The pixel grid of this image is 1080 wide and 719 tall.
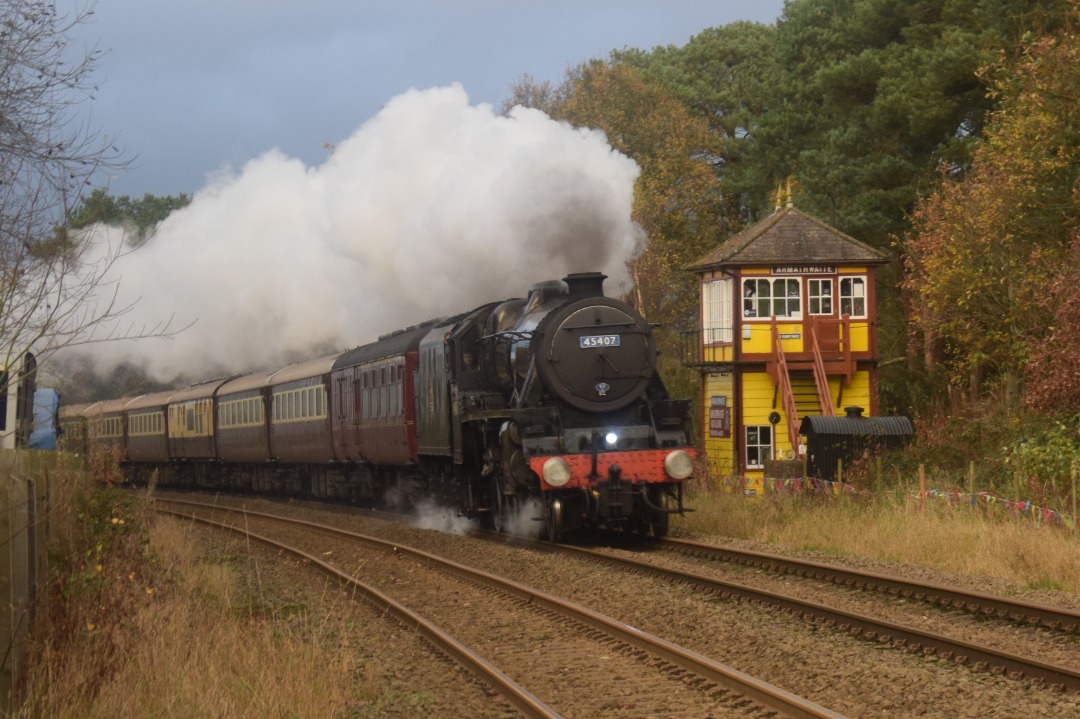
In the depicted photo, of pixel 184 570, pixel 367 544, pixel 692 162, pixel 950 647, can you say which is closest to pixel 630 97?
pixel 692 162

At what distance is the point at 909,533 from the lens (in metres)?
14.8

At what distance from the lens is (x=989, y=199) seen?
78.8 feet

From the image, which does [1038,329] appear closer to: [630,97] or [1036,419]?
[1036,419]

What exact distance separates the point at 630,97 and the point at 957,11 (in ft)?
52.8

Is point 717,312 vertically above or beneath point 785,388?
above

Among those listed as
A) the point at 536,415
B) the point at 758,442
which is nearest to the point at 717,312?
the point at 758,442

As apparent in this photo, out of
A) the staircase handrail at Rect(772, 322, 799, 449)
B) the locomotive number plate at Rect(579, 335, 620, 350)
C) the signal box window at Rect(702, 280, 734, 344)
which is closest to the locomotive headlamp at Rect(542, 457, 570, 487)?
the locomotive number plate at Rect(579, 335, 620, 350)

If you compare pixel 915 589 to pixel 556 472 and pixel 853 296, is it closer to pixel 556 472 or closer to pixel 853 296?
pixel 556 472

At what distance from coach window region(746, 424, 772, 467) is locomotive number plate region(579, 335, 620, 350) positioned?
14.7 meters

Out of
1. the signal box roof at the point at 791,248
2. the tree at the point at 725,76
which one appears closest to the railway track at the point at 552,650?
the signal box roof at the point at 791,248

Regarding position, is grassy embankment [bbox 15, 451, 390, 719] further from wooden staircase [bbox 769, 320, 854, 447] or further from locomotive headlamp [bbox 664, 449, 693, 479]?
wooden staircase [bbox 769, 320, 854, 447]

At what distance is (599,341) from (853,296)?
16.2m

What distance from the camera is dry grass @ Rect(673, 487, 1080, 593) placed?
1258cm

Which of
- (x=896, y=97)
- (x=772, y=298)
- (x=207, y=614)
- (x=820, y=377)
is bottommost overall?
(x=207, y=614)
